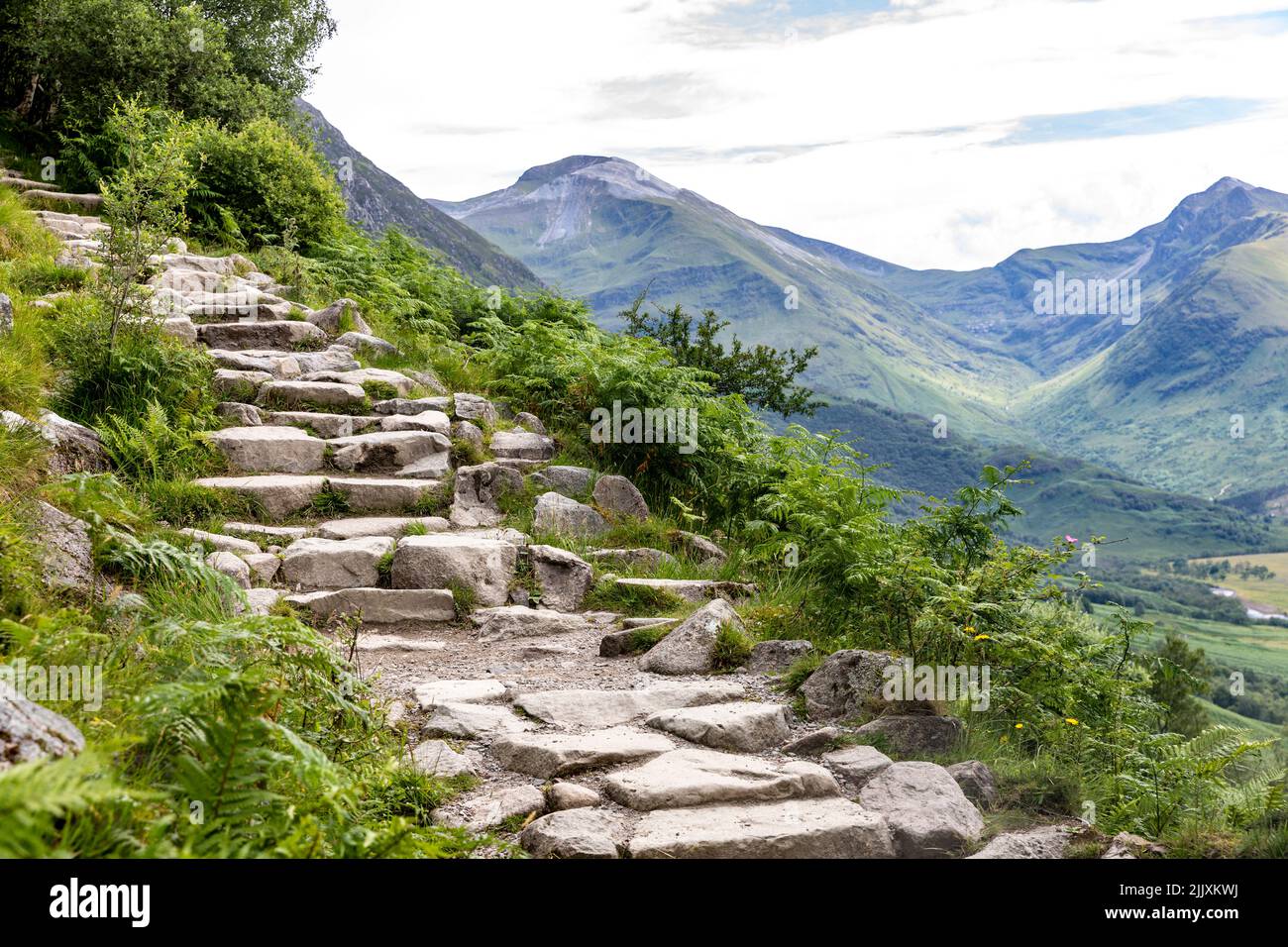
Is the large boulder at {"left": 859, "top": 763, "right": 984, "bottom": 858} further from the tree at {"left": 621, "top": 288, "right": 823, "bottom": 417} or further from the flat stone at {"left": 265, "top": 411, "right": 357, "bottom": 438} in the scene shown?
the tree at {"left": 621, "top": 288, "right": 823, "bottom": 417}

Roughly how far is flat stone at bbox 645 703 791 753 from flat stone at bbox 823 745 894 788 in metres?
0.41

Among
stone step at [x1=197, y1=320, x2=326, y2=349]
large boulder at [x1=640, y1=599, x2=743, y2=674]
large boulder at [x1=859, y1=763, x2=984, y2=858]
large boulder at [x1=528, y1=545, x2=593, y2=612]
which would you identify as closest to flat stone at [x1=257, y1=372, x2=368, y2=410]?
stone step at [x1=197, y1=320, x2=326, y2=349]

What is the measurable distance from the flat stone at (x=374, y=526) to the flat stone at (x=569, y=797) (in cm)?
498

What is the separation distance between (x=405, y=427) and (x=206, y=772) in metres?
8.14

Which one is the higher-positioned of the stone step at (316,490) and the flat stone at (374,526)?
the stone step at (316,490)

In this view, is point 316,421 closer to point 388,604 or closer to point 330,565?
point 330,565

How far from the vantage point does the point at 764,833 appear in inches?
175

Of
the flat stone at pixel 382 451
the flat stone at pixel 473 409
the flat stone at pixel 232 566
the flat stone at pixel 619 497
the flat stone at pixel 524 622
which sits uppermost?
the flat stone at pixel 473 409

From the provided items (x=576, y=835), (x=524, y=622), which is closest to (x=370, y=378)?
(x=524, y=622)

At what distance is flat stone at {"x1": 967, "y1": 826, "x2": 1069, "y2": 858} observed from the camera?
446 centimetres

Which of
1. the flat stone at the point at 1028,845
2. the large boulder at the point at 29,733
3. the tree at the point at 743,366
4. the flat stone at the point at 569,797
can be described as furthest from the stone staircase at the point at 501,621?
the tree at the point at 743,366

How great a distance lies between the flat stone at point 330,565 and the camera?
330 inches

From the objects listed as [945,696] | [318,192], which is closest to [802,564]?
[945,696]

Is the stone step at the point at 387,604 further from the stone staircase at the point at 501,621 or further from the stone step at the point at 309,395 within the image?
the stone step at the point at 309,395
